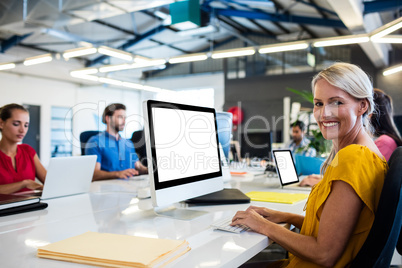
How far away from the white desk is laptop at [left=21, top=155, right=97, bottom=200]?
82 mm

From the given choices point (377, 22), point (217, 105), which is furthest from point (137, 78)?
point (377, 22)

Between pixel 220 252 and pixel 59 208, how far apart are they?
1066 mm

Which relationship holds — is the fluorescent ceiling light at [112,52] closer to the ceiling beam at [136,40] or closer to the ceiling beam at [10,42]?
the ceiling beam at [10,42]

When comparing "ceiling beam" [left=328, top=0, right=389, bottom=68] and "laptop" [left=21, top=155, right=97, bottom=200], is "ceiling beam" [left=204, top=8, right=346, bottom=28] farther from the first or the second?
"laptop" [left=21, top=155, right=97, bottom=200]

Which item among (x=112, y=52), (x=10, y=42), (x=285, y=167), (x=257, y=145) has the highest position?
(x=10, y=42)

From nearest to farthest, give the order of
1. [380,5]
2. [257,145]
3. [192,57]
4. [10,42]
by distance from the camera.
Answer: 1. [257,145]
2. [380,5]
3. [192,57]
4. [10,42]

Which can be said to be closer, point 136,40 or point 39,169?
point 39,169

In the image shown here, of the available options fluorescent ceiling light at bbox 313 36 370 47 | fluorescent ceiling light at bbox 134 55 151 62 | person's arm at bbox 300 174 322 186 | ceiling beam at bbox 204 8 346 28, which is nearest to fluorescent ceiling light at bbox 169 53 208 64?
fluorescent ceiling light at bbox 134 55 151 62

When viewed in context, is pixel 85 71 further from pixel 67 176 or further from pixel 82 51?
pixel 67 176

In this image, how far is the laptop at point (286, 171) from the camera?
2.35m

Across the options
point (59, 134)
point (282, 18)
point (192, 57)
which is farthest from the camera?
point (59, 134)

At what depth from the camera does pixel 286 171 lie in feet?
8.09

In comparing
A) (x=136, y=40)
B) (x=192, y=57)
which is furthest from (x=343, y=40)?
(x=136, y=40)

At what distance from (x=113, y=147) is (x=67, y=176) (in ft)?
4.85
